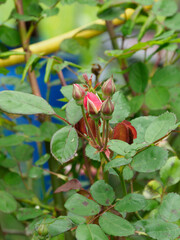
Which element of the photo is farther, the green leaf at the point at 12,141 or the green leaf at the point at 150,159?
the green leaf at the point at 12,141

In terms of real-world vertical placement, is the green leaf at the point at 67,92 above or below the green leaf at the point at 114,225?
above

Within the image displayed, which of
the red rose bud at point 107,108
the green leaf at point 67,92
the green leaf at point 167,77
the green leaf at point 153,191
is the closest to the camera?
the red rose bud at point 107,108

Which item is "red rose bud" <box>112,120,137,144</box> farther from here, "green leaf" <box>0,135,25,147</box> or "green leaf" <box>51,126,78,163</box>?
"green leaf" <box>0,135,25,147</box>

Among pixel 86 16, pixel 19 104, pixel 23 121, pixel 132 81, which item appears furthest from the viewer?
pixel 86 16

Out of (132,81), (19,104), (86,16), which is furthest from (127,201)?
(86,16)

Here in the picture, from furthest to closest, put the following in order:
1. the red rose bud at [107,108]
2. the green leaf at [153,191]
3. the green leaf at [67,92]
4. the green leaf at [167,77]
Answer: the green leaf at [167,77] < the green leaf at [153,191] < the green leaf at [67,92] < the red rose bud at [107,108]

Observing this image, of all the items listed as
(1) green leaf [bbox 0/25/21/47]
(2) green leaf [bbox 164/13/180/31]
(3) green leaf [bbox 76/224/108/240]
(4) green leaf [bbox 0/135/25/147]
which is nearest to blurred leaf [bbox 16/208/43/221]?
(4) green leaf [bbox 0/135/25/147]

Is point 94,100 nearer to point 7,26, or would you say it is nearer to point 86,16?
point 7,26

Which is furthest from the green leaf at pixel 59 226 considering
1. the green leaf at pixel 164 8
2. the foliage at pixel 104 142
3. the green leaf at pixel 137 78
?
the green leaf at pixel 164 8

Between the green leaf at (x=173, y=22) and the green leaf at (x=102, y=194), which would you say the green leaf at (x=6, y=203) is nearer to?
the green leaf at (x=102, y=194)
